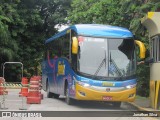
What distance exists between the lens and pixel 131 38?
1772 centimetres

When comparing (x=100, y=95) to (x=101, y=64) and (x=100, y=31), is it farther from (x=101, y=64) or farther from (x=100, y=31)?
(x=100, y=31)

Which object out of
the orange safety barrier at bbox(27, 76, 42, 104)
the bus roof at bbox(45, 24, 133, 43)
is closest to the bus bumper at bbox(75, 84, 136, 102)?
the bus roof at bbox(45, 24, 133, 43)

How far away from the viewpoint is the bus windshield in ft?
55.6

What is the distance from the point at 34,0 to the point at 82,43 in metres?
32.4

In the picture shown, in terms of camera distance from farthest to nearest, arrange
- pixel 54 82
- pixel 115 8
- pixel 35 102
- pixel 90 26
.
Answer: pixel 115 8 < pixel 54 82 < pixel 35 102 < pixel 90 26

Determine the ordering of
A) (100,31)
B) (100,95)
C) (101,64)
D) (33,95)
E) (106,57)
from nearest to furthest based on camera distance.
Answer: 1. (100,95)
2. (101,64)
3. (106,57)
4. (100,31)
5. (33,95)

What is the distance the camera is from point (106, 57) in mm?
17109

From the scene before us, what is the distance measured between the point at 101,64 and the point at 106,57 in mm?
366

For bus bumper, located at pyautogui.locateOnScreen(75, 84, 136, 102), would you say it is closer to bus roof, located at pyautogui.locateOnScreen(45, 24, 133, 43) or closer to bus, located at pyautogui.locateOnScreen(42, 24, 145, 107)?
bus, located at pyautogui.locateOnScreen(42, 24, 145, 107)

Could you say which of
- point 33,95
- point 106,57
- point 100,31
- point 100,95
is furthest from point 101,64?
point 33,95

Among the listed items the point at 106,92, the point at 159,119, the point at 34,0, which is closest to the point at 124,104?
the point at 106,92

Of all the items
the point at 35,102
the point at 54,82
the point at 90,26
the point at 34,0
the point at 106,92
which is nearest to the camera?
the point at 106,92

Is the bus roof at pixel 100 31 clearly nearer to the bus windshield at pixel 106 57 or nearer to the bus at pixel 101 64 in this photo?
the bus at pixel 101 64

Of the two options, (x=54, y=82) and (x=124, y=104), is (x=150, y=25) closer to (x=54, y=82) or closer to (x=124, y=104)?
(x=124, y=104)
